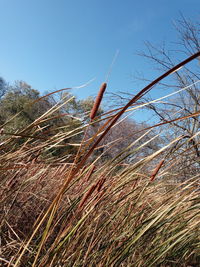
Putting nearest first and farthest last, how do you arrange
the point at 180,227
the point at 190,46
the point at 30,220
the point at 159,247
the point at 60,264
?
the point at 60,264 → the point at 159,247 → the point at 180,227 → the point at 30,220 → the point at 190,46

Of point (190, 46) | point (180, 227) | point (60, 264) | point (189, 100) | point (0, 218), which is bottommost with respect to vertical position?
point (0, 218)

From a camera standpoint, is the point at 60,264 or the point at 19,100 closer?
the point at 60,264

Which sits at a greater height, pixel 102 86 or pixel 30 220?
pixel 102 86

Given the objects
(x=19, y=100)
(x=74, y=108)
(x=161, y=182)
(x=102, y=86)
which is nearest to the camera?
(x=102, y=86)

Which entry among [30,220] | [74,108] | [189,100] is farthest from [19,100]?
[30,220]

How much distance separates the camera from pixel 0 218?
41.5 inches

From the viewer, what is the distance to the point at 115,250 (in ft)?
2.59

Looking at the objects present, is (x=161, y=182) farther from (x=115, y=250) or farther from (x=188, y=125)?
(x=188, y=125)

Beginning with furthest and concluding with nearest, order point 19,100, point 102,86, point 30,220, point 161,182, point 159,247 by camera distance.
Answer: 1. point 19,100
2. point 161,182
3. point 30,220
4. point 159,247
5. point 102,86

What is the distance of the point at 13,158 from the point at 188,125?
5.62m

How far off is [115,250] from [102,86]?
2.09 ft

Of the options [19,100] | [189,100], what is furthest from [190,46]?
[19,100]

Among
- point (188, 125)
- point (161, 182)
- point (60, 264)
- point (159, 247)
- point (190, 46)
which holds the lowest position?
point (60, 264)

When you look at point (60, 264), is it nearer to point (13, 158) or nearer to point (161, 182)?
point (13, 158)
